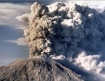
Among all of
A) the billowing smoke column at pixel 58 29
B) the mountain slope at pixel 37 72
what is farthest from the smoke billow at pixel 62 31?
the mountain slope at pixel 37 72

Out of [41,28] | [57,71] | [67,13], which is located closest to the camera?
[41,28]

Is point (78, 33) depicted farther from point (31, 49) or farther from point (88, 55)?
point (31, 49)

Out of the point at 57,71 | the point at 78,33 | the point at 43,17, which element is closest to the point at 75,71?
the point at 57,71

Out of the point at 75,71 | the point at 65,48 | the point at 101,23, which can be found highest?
the point at 101,23

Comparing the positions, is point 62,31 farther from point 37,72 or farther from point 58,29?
point 37,72

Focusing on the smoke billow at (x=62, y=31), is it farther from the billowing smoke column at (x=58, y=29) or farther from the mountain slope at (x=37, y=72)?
the mountain slope at (x=37, y=72)

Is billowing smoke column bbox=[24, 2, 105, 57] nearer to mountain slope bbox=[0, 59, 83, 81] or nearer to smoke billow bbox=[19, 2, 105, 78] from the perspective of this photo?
smoke billow bbox=[19, 2, 105, 78]

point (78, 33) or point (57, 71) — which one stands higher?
point (78, 33)

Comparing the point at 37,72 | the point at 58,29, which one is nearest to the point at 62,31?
the point at 58,29

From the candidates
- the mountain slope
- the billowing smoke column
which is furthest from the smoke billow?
the mountain slope

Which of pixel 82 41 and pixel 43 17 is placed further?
pixel 82 41
